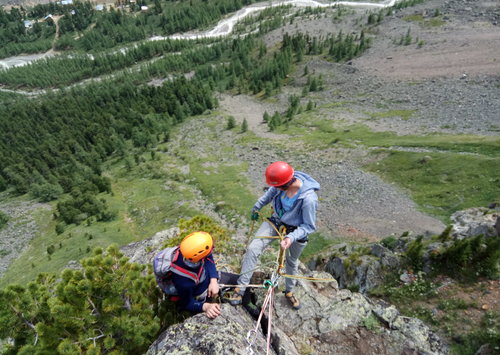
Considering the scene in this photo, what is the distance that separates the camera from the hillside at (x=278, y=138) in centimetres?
2112

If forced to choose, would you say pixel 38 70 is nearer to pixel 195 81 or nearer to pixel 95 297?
pixel 195 81

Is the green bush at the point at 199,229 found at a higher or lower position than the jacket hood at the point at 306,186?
lower

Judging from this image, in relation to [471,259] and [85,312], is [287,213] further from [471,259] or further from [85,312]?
[471,259]

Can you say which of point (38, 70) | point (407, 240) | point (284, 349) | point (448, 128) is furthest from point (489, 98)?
point (38, 70)

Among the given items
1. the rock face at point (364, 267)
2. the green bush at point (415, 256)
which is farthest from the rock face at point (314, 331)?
the green bush at point (415, 256)

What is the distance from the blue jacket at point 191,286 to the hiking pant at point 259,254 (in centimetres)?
84

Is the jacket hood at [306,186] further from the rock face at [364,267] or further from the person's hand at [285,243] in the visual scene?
the rock face at [364,267]

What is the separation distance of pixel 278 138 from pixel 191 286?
35.5 meters

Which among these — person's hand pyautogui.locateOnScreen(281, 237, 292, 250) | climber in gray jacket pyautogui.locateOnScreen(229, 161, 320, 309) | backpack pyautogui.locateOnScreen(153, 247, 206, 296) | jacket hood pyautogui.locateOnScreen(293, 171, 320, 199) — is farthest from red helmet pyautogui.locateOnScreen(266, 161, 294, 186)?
backpack pyautogui.locateOnScreen(153, 247, 206, 296)

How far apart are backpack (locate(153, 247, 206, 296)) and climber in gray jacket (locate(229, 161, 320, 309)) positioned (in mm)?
1184

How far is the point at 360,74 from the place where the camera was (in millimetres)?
52312

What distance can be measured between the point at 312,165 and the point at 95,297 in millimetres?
26277

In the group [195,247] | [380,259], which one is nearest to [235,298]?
[195,247]

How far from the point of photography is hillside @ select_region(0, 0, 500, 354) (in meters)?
21.1
